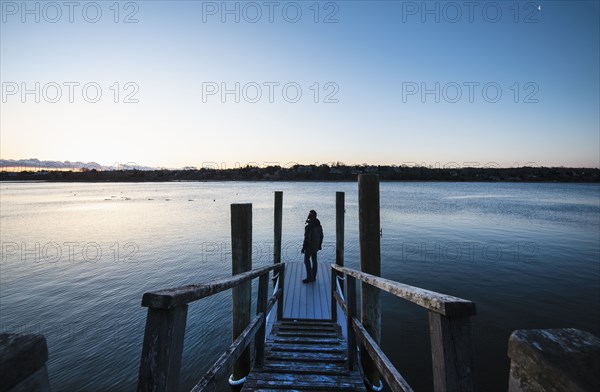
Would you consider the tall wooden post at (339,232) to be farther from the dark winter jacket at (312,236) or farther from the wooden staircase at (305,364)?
the wooden staircase at (305,364)

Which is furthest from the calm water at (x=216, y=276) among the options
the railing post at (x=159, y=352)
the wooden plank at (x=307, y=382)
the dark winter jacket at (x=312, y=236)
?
the railing post at (x=159, y=352)

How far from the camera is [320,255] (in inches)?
755

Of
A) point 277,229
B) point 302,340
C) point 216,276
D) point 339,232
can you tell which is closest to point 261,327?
point 302,340

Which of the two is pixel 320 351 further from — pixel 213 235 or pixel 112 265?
pixel 213 235

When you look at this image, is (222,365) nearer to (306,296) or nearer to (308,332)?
(308,332)

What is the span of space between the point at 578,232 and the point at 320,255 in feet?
77.6

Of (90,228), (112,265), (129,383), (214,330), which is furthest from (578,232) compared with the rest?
(90,228)

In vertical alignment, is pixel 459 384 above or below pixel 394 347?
above

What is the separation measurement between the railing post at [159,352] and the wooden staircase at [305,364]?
8.38 feet

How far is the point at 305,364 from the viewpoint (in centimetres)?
441

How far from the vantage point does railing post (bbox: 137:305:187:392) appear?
57.6 inches

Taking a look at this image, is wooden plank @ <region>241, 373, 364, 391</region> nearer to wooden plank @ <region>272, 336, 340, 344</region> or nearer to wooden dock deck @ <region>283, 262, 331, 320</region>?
wooden plank @ <region>272, 336, 340, 344</region>

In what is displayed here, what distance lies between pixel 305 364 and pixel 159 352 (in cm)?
348

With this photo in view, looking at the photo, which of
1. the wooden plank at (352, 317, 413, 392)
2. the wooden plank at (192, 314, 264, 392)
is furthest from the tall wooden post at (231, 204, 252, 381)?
the wooden plank at (352, 317, 413, 392)
